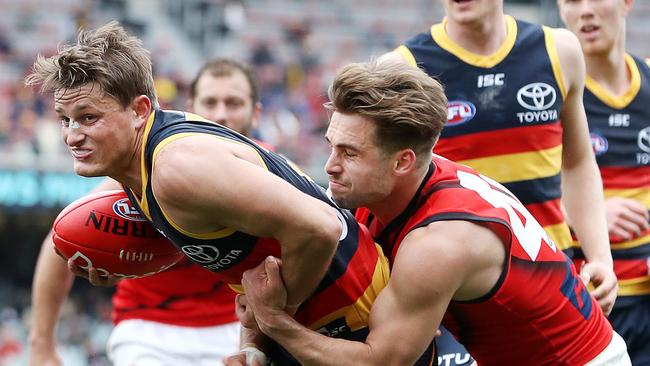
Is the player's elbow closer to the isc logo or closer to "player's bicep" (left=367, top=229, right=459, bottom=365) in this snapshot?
"player's bicep" (left=367, top=229, right=459, bottom=365)

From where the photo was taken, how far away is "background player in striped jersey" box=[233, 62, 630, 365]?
11.3ft

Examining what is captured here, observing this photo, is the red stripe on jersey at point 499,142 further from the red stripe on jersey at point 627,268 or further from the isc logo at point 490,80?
the red stripe on jersey at point 627,268

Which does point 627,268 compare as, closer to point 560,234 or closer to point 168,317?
point 560,234

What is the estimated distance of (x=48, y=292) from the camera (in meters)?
5.58

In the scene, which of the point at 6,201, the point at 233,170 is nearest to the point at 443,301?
the point at 233,170

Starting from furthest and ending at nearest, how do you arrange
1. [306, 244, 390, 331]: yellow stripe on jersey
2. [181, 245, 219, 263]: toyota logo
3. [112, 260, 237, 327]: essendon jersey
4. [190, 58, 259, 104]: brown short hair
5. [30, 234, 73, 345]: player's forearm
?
[190, 58, 259, 104]: brown short hair → [112, 260, 237, 327]: essendon jersey → [30, 234, 73, 345]: player's forearm → [306, 244, 390, 331]: yellow stripe on jersey → [181, 245, 219, 263]: toyota logo

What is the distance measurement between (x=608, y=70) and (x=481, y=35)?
112 cm

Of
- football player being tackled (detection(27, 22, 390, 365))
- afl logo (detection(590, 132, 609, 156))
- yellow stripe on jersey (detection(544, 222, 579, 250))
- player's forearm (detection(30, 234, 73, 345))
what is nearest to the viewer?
football player being tackled (detection(27, 22, 390, 365))

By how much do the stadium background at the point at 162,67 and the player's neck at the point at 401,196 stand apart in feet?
33.1

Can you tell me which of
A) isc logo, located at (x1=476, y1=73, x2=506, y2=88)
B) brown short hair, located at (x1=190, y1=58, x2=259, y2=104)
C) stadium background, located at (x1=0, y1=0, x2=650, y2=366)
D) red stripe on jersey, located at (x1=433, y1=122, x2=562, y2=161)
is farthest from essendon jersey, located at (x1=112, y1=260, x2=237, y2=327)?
stadium background, located at (x1=0, y1=0, x2=650, y2=366)

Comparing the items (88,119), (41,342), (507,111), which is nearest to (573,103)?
(507,111)

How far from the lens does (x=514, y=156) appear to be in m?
4.68

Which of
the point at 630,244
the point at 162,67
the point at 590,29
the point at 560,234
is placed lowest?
the point at 162,67

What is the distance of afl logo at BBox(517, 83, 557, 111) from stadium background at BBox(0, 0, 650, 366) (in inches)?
373
